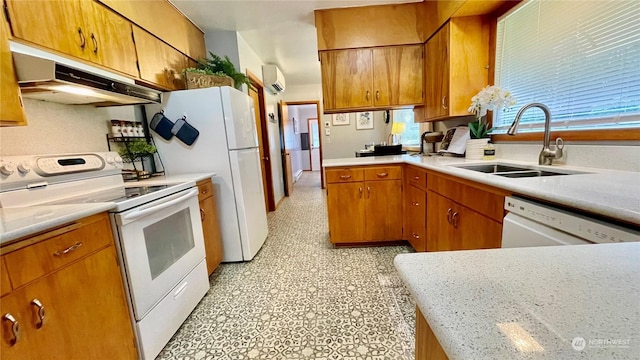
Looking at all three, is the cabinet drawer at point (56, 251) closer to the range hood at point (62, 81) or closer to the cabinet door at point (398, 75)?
the range hood at point (62, 81)

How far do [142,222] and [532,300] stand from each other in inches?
59.2

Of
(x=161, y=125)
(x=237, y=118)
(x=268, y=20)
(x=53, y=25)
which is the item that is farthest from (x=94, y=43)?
(x=268, y=20)

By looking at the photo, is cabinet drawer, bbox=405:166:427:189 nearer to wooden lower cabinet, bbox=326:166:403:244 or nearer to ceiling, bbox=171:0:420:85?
wooden lower cabinet, bbox=326:166:403:244

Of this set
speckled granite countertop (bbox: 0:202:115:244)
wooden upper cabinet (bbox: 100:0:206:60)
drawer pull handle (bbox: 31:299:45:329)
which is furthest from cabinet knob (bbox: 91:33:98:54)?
drawer pull handle (bbox: 31:299:45:329)

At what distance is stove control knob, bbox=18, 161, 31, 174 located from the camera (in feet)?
4.10

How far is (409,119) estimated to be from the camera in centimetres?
412

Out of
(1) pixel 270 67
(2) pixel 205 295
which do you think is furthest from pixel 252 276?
(1) pixel 270 67

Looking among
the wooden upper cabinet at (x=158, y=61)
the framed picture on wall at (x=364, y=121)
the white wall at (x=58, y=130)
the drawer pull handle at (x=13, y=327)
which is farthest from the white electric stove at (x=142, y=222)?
the framed picture on wall at (x=364, y=121)

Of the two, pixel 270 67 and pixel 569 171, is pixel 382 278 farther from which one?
pixel 270 67

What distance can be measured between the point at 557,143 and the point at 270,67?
3602mm

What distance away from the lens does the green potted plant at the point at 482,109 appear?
1.79 metres

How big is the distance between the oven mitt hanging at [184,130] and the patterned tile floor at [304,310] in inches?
46.6
